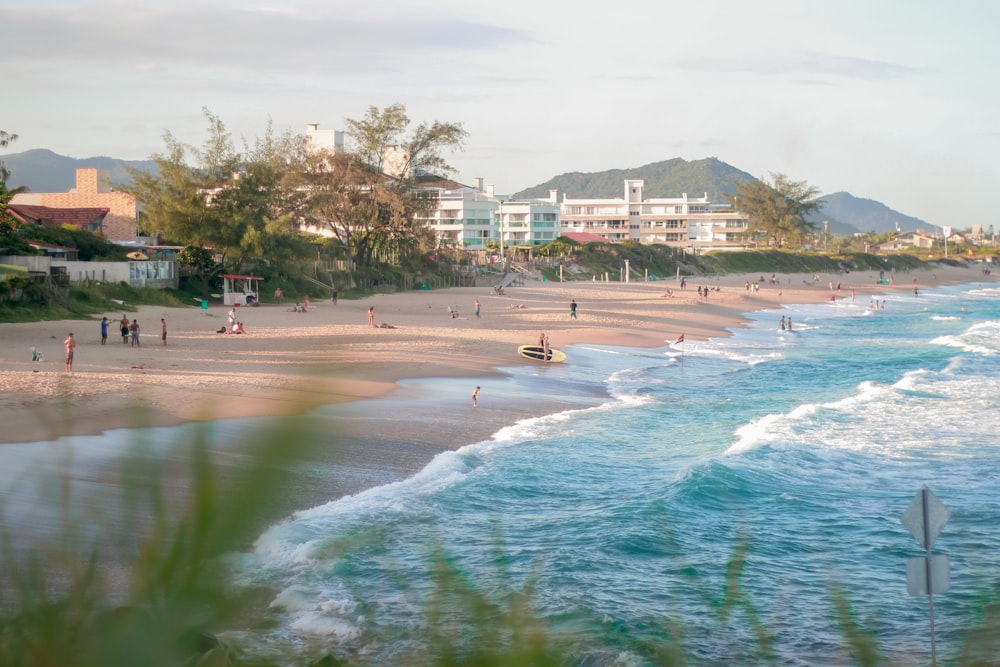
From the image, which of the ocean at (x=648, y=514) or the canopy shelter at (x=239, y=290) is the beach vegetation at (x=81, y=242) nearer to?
the canopy shelter at (x=239, y=290)

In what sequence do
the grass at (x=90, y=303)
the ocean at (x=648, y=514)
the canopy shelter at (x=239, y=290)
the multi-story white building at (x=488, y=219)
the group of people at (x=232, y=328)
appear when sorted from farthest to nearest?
the multi-story white building at (x=488, y=219), the canopy shelter at (x=239, y=290), the group of people at (x=232, y=328), the grass at (x=90, y=303), the ocean at (x=648, y=514)

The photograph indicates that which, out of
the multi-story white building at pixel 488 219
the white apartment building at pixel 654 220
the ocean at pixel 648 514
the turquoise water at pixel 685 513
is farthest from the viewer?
the white apartment building at pixel 654 220

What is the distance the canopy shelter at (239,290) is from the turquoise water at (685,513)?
1925 centimetres

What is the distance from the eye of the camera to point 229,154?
4941 cm

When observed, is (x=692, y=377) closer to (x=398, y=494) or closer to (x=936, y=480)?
(x=936, y=480)

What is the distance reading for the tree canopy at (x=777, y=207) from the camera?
142m

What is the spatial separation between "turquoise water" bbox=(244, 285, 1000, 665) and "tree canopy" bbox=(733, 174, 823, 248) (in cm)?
11021

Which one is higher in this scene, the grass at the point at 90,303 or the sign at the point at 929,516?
the grass at the point at 90,303

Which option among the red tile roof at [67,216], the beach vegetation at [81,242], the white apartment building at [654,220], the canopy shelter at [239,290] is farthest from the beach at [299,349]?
the white apartment building at [654,220]

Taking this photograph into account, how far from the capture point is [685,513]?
635 inches

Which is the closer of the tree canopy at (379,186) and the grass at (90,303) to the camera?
the grass at (90,303)

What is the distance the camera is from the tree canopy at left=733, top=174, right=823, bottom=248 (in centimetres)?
14162

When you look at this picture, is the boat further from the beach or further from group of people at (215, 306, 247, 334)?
group of people at (215, 306, 247, 334)

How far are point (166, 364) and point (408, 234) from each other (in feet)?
129
